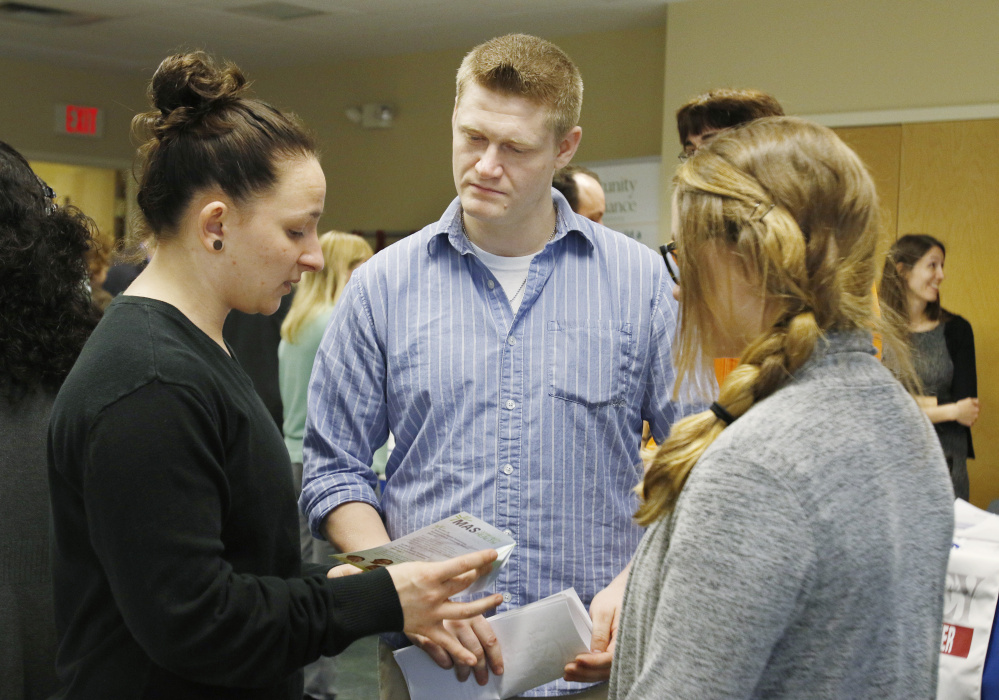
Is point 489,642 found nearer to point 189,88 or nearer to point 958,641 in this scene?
point 189,88

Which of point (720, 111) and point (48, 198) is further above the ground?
point (720, 111)

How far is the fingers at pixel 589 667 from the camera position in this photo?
1492mm

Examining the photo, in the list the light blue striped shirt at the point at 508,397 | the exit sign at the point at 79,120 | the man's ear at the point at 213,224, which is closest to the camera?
the man's ear at the point at 213,224

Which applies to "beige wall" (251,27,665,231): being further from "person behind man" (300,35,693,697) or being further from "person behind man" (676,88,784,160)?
"person behind man" (300,35,693,697)

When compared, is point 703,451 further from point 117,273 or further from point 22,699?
point 117,273

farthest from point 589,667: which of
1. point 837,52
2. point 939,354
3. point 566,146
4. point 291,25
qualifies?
point 291,25

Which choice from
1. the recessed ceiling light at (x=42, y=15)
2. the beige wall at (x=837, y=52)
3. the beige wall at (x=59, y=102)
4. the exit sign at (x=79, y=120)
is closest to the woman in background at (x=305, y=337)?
the beige wall at (x=837, y=52)

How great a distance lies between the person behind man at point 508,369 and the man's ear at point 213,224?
20.5 inches

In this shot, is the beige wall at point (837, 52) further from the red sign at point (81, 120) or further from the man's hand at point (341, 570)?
the red sign at point (81, 120)

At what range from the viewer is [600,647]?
1515mm

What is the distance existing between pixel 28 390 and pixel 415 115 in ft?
22.3

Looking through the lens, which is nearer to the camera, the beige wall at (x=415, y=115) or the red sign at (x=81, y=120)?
the beige wall at (x=415, y=115)

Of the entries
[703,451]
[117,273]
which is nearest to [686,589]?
[703,451]

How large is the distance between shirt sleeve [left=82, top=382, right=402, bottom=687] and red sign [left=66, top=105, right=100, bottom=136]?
8658 millimetres
